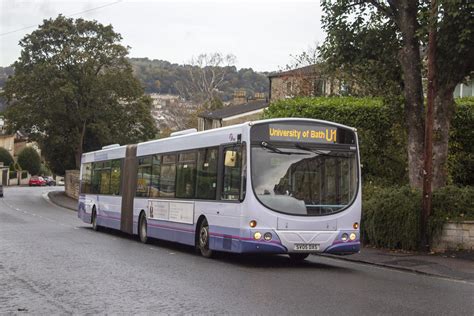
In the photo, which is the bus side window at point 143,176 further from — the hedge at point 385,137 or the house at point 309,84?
the house at point 309,84

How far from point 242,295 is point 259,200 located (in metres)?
3.97

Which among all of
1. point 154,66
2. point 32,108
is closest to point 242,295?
point 32,108

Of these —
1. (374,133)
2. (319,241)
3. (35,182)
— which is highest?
(374,133)

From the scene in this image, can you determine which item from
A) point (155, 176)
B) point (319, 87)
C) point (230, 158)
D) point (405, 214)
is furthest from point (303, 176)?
point (319, 87)

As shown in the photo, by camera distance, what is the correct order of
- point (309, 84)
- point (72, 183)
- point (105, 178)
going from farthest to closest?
point (72, 183), point (309, 84), point (105, 178)

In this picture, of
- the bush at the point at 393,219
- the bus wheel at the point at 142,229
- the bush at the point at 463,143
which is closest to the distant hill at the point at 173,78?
the bush at the point at 463,143

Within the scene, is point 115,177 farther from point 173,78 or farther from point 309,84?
point 173,78

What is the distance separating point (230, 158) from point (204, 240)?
7.83ft

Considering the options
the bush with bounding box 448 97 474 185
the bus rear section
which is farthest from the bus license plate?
the bush with bounding box 448 97 474 185

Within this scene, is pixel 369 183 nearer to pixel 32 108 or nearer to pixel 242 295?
pixel 242 295

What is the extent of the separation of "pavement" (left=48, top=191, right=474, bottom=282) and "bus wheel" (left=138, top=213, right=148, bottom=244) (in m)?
5.80

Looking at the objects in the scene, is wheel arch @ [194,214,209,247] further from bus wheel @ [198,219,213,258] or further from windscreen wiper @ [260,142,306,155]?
windscreen wiper @ [260,142,306,155]

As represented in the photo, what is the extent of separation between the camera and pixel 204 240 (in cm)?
1630

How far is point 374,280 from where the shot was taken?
41.8 feet
